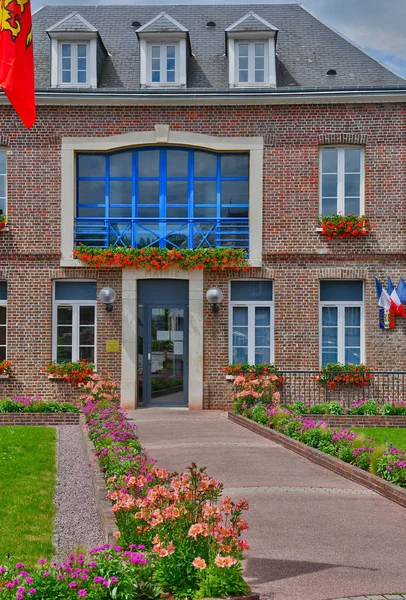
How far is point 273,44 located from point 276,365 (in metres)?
7.45

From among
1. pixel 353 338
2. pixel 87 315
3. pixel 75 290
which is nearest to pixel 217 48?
pixel 75 290

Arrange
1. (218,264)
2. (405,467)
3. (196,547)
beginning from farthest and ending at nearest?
(218,264)
(405,467)
(196,547)

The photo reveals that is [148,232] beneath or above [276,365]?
above

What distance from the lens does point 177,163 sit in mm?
19641

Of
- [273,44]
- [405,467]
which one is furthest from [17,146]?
[405,467]

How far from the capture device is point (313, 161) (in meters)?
19.2

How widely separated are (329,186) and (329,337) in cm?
351

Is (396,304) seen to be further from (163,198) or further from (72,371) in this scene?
(72,371)

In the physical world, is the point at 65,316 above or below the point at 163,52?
below

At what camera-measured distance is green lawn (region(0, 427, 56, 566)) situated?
22.9 feet

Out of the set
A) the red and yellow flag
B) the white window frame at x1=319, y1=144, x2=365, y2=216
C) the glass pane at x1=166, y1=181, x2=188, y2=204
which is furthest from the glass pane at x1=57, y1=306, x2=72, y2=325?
the red and yellow flag

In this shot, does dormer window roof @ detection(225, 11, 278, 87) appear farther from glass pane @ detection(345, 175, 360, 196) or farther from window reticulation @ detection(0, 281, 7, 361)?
window reticulation @ detection(0, 281, 7, 361)

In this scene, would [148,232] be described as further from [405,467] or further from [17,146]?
[405,467]

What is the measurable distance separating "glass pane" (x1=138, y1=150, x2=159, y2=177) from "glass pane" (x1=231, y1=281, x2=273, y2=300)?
3.23 metres
